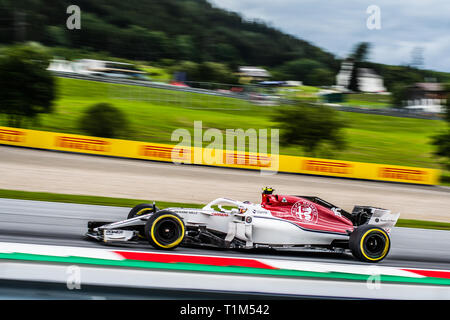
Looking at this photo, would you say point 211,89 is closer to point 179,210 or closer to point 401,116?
point 401,116

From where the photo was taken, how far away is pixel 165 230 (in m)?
6.38

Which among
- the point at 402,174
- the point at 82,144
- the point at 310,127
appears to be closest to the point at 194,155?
the point at 82,144

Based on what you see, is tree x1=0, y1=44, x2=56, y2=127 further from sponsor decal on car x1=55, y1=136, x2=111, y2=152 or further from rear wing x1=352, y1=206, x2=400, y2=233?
rear wing x1=352, y1=206, x2=400, y2=233

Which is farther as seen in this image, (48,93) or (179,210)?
(48,93)

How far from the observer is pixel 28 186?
12.2 m

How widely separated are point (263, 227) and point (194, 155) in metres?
10.9

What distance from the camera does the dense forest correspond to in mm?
63528

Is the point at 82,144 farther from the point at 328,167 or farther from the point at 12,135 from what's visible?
the point at 328,167

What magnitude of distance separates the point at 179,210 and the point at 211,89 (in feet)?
115

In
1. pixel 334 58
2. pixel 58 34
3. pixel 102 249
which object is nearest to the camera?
pixel 102 249

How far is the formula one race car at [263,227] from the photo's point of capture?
6.40 metres

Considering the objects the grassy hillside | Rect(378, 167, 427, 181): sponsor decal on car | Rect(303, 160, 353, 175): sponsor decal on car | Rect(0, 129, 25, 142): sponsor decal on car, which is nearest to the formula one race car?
Rect(303, 160, 353, 175): sponsor decal on car
